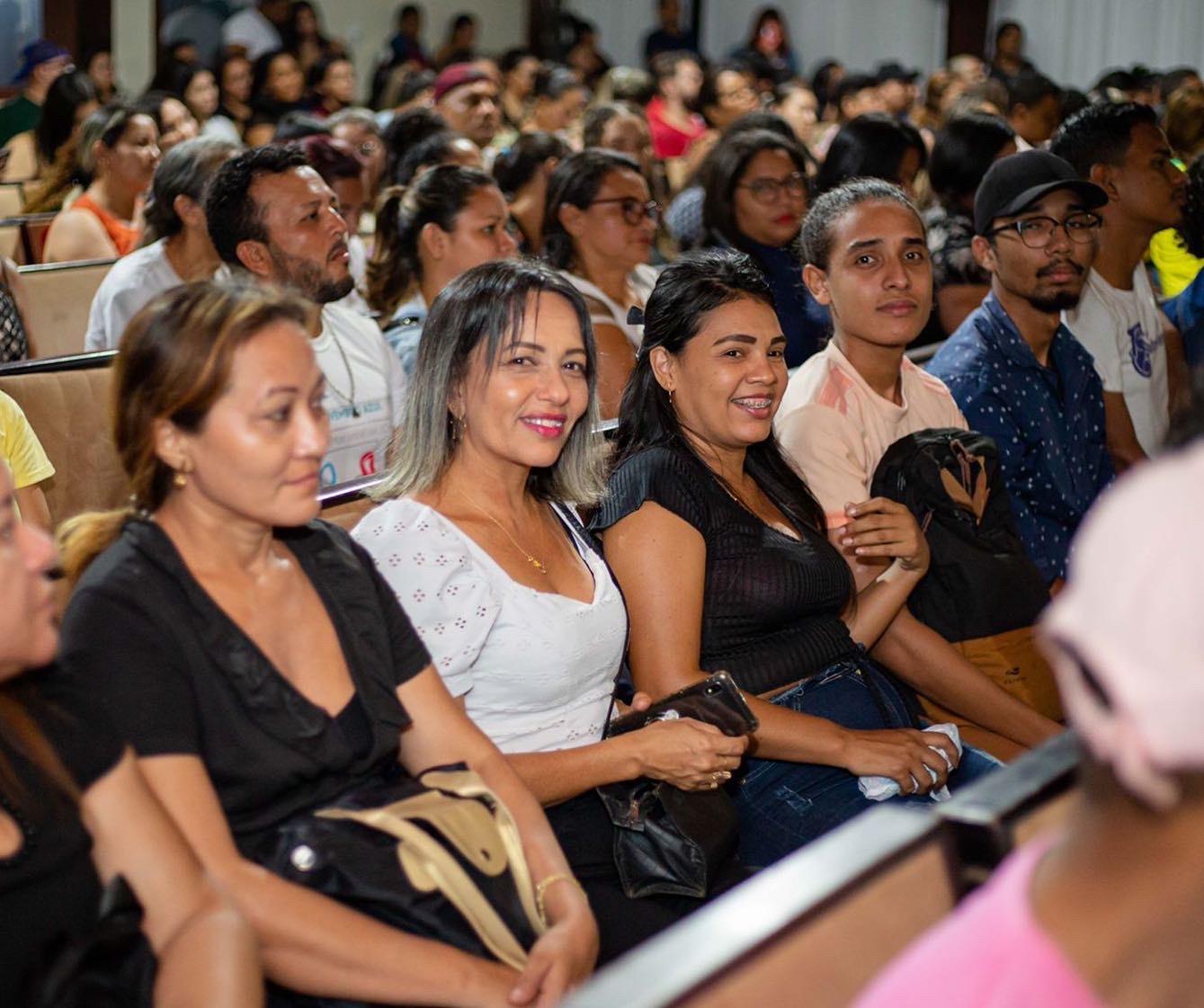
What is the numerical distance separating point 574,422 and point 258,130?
612cm

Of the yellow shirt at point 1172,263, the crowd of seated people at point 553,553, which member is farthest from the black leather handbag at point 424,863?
the yellow shirt at point 1172,263

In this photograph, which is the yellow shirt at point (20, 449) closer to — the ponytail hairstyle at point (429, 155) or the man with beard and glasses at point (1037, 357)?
the man with beard and glasses at point (1037, 357)

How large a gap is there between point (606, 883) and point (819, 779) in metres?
0.44

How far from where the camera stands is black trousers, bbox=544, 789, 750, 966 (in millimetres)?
1894

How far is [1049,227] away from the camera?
338cm

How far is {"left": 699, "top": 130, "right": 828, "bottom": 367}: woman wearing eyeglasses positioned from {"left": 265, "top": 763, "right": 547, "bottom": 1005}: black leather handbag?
3.09 metres

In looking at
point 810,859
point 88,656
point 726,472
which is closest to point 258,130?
point 726,472

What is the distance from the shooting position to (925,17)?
544 inches

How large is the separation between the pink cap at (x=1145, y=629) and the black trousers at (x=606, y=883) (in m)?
1.21

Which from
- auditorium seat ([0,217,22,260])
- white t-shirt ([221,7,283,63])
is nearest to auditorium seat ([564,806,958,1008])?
auditorium seat ([0,217,22,260])

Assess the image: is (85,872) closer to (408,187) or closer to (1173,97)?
(408,187)

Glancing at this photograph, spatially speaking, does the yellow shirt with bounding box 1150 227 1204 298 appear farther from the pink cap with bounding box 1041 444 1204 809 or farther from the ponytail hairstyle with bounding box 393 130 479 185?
the pink cap with bounding box 1041 444 1204 809

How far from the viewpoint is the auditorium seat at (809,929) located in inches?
34.7

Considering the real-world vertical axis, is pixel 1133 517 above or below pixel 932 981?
above
